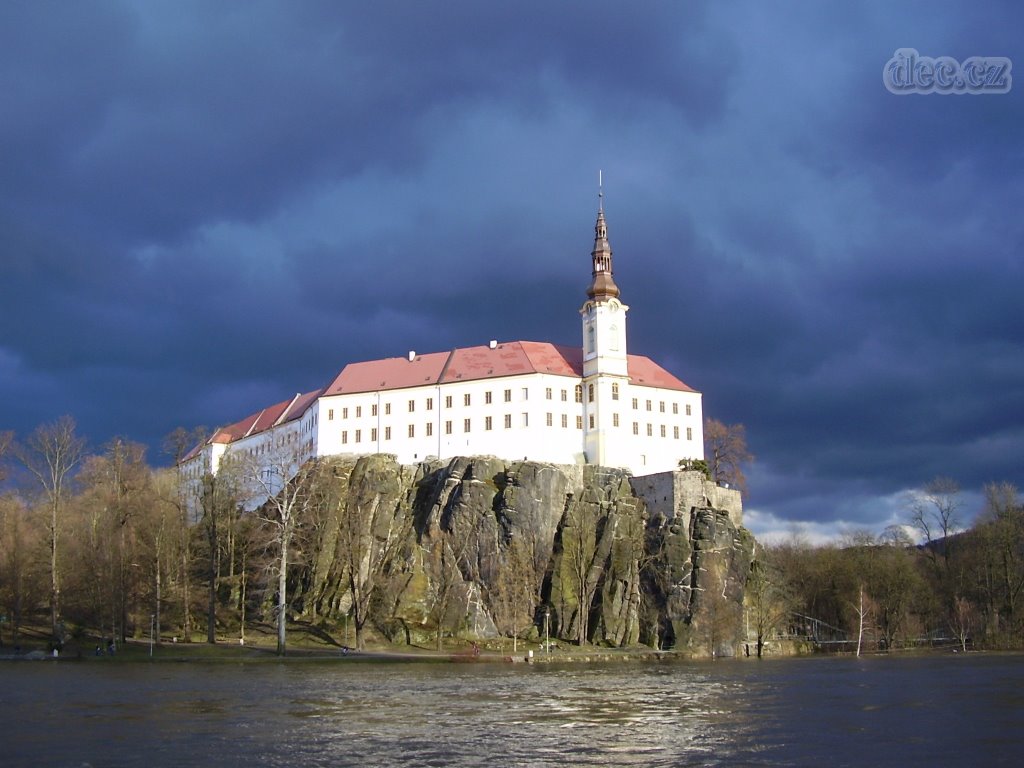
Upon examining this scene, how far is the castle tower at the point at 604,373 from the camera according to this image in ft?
314

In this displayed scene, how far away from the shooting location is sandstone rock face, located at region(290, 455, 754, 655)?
81.9 metres

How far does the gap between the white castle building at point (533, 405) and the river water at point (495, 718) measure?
3923 cm

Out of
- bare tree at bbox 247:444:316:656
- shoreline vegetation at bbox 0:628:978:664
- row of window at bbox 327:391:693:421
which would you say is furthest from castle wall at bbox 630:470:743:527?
bare tree at bbox 247:444:316:656

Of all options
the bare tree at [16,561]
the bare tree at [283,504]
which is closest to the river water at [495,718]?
the bare tree at [283,504]

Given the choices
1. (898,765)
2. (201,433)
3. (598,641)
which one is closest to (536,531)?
(598,641)

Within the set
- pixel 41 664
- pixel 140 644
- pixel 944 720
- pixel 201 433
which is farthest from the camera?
pixel 201 433

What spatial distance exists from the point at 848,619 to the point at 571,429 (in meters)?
33.3

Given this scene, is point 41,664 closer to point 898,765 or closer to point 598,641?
point 598,641

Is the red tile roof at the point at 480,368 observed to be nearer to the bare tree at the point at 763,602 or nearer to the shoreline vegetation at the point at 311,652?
the bare tree at the point at 763,602

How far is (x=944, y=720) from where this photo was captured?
116 ft

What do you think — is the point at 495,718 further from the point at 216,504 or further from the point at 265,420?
the point at 265,420

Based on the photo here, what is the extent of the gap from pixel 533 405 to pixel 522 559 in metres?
16.6

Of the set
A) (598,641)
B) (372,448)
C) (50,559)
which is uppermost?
(372,448)

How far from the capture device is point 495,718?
35.2 meters
